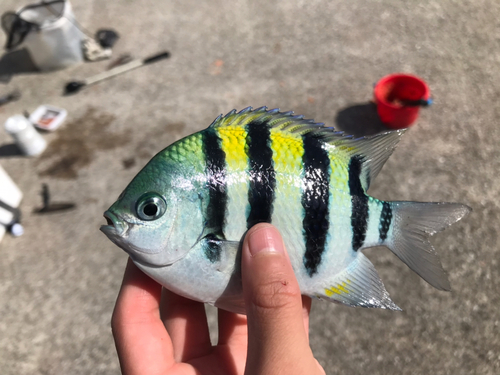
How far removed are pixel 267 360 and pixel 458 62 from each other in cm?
435

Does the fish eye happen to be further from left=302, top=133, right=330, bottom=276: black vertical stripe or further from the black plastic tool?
the black plastic tool

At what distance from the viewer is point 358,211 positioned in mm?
1408

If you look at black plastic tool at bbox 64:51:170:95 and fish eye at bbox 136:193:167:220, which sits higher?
fish eye at bbox 136:193:167:220

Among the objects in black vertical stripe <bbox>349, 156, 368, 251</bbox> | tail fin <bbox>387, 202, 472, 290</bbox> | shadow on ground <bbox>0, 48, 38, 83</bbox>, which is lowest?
shadow on ground <bbox>0, 48, 38, 83</bbox>

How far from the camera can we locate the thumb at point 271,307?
121cm

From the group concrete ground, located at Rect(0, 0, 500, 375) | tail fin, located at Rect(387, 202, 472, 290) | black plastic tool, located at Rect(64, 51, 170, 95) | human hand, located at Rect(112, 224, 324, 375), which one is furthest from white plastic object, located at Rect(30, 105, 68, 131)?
tail fin, located at Rect(387, 202, 472, 290)

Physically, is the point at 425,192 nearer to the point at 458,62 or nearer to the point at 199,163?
the point at 458,62

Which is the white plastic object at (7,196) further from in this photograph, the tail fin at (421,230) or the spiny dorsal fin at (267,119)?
the tail fin at (421,230)

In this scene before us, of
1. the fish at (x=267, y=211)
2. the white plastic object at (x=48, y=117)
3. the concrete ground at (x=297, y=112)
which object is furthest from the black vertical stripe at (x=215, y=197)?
the white plastic object at (x=48, y=117)

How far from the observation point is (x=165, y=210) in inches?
50.1

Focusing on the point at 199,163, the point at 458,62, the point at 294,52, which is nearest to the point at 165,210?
the point at 199,163

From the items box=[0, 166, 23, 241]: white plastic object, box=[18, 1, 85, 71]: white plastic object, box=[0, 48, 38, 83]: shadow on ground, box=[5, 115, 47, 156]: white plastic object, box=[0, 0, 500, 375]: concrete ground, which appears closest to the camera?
box=[0, 0, 500, 375]: concrete ground

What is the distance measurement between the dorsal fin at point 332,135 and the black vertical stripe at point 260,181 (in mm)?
108

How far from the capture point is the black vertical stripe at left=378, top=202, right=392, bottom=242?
1.44 meters
